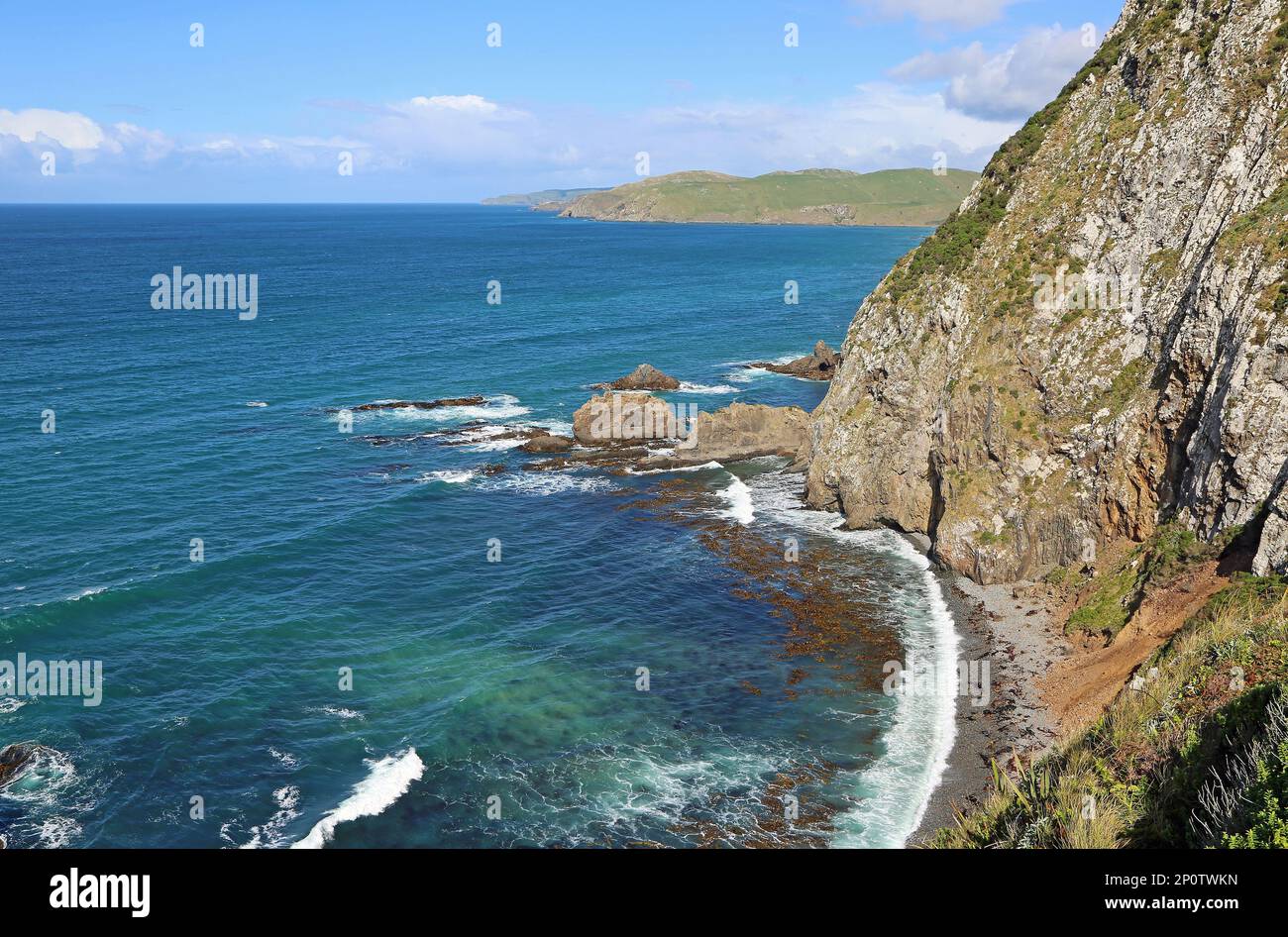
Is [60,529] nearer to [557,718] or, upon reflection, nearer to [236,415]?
[236,415]

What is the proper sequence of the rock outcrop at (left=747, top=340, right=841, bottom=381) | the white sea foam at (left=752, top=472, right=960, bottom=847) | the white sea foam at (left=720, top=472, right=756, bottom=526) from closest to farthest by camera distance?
1. the white sea foam at (left=752, top=472, right=960, bottom=847)
2. the white sea foam at (left=720, top=472, right=756, bottom=526)
3. the rock outcrop at (left=747, top=340, right=841, bottom=381)

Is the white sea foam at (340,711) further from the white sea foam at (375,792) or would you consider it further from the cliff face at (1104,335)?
the cliff face at (1104,335)

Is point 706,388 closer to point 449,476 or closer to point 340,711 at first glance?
point 449,476

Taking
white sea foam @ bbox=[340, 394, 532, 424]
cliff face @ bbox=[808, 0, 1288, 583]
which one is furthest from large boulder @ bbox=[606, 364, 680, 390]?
cliff face @ bbox=[808, 0, 1288, 583]

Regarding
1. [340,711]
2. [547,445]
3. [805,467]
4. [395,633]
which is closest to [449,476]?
[547,445]
